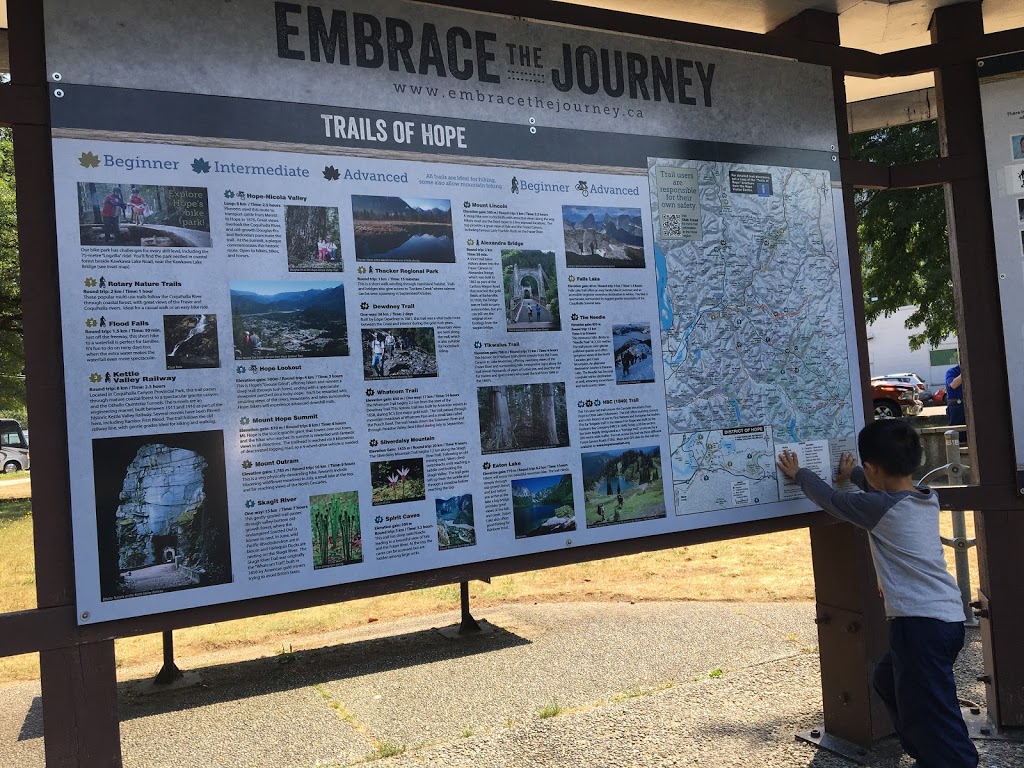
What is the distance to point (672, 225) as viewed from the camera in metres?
3.59

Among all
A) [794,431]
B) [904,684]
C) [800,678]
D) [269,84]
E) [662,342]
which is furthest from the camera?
[800,678]

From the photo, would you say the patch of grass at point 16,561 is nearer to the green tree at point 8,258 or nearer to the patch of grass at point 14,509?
the patch of grass at point 14,509

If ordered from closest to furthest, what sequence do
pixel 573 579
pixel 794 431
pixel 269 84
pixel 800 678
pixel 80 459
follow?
pixel 80 459 → pixel 269 84 → pixel 794 431 → pixel 800 678 → pixel 573 579

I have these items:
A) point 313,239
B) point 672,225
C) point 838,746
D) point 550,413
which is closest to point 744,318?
point 672,225

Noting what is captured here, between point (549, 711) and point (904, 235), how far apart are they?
42.5 ft

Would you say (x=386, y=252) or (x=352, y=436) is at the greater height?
(x=386, y=252)

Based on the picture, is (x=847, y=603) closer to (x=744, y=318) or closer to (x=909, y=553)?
(x=909, y=553)

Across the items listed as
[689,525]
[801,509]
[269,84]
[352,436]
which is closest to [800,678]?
[801,509]

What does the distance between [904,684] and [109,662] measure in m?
2.71

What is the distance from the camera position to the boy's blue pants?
9.98 ft

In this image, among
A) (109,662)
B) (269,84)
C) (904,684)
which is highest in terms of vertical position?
(269,84)

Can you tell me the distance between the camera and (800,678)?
16.7ft

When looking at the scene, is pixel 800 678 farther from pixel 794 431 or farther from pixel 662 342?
pixel 662 342

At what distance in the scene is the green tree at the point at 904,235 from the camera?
1393 centimetres
